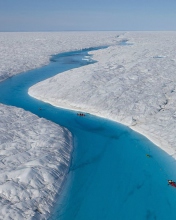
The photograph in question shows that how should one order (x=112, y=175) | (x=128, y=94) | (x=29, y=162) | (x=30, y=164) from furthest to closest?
1. (x=128, y=94)
2. (x=112, y=175)
3. (x=29, y=162)
4. (x=30, y=164)

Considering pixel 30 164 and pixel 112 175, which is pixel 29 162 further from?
pixel 112 175

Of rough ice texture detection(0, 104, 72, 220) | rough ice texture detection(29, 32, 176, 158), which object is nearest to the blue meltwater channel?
rough ice texture detection(0, 104, 72, 220)

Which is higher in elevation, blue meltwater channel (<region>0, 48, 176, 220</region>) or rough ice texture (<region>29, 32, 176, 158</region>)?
rough ice texture (<region>29, 32, 176, 158</region>)

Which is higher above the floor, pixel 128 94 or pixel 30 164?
pixel 128 94

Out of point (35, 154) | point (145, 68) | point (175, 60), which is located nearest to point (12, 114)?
point (35, 154)

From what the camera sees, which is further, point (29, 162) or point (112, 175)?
point (112, 175)

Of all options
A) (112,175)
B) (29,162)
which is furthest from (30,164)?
(112,175)

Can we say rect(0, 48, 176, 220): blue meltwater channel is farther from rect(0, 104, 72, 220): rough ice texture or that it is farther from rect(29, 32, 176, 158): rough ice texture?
rect(29, 32, 176, 158): rough ice texture
